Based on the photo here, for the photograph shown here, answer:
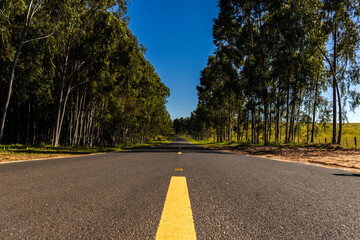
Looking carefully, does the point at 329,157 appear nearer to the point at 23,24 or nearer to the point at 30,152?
the point at 30,152

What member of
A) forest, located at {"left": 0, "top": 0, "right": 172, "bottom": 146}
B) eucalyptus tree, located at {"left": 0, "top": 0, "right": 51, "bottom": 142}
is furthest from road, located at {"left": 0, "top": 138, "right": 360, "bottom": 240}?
forest, located at {"left": 0, "top": 0, "right": 172, "bottom": 146}

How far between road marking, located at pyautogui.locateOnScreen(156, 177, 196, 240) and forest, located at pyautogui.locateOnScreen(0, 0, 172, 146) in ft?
44.6

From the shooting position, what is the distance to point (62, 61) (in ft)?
52.7

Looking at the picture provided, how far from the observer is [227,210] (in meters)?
1.92

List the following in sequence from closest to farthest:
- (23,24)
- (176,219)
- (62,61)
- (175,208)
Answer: (176,219), (175,208), (23,24), (62,61)

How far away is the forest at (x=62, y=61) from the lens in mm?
11938

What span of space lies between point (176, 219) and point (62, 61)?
18.8 metres

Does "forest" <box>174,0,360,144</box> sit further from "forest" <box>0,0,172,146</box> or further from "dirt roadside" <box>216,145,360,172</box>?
"forest" <box>0,0,172,146</box>

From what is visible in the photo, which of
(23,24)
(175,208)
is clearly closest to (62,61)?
(23,24)

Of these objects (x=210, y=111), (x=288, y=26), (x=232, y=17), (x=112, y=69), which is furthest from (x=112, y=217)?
(x=210, y=111)

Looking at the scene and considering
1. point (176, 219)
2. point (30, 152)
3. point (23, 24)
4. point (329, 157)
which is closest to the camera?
point (176, 219)

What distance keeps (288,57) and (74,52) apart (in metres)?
19.0

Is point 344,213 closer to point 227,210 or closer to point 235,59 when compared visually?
point 227,210

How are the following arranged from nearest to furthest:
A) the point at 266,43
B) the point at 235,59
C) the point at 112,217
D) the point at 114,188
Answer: the point at 112,217, the point at 114,188, the point at 266,43, the point at 235,59
